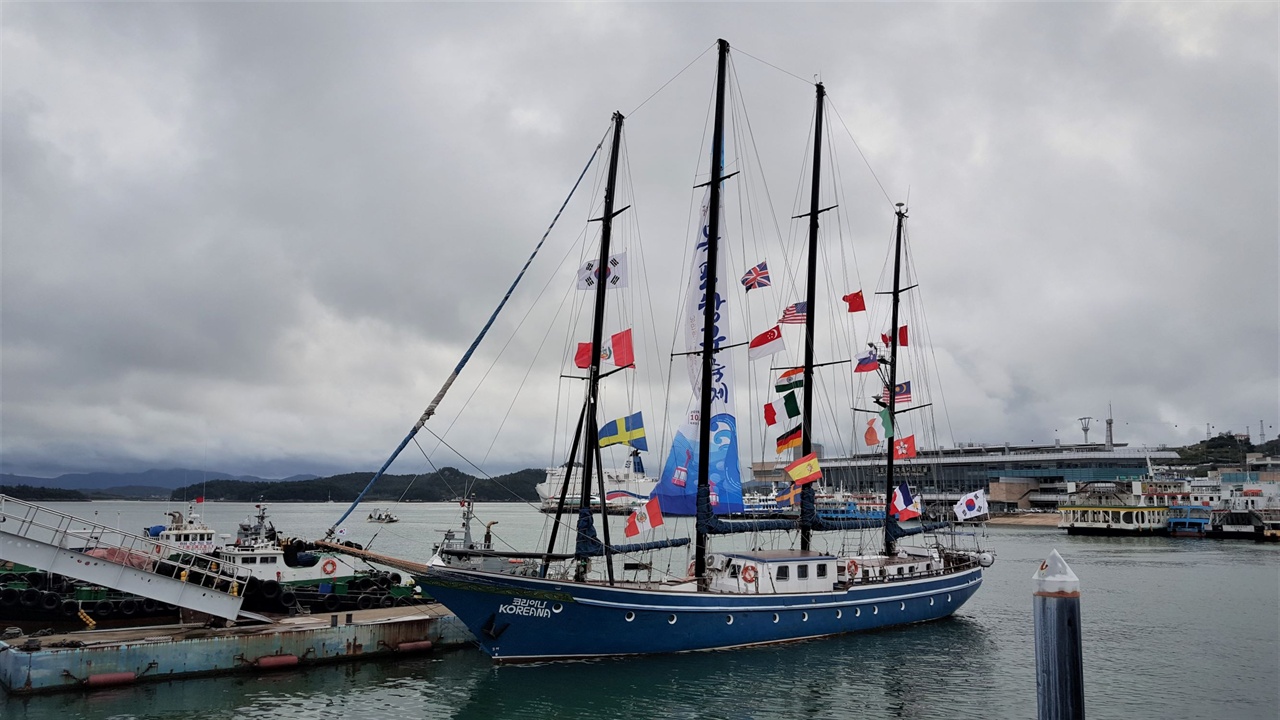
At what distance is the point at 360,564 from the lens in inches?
1624

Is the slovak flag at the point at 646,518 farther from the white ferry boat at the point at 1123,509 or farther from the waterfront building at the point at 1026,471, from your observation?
A: the waterfront building at the point at 1026,471

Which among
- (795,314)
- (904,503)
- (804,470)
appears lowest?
(904,503)

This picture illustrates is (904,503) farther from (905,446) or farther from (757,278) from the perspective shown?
(757,278)

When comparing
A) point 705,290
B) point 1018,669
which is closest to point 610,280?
point 705,290

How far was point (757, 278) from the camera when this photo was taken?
31812 mm

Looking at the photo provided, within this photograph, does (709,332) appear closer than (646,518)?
No

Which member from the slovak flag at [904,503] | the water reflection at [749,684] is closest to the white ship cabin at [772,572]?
the water reflection at [749,684]

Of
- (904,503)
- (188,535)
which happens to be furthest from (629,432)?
(188,535)

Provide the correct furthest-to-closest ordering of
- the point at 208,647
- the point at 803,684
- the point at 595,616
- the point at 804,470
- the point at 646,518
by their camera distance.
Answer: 1. the point at 804,470
2. the point at 646,518
3. the point at 595,616
4. the point at 803,684
5. the point at 208,647

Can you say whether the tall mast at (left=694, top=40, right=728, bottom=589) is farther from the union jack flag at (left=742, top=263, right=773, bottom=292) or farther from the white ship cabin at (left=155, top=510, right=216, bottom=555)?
the white ship cabin at (left=155, top=510, right=216, bottom=555)

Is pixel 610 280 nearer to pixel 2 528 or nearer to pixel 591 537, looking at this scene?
pixel 591 537

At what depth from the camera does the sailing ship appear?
25312 millimetres

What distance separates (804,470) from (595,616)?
10.8 metres

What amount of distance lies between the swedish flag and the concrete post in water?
1693cm
